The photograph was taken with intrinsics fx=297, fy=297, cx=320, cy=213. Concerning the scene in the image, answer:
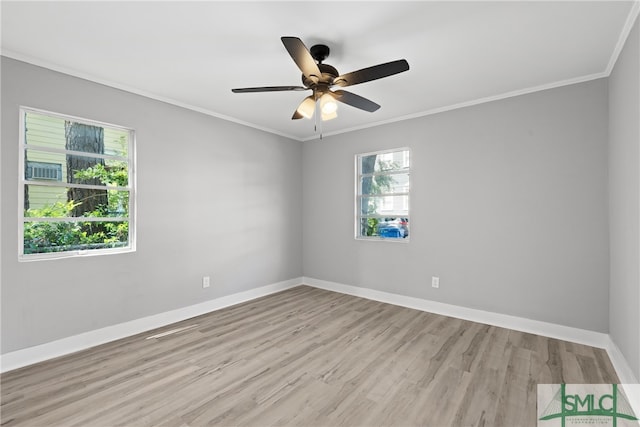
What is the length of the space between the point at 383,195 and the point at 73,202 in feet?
11.9

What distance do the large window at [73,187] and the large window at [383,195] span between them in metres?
3.02

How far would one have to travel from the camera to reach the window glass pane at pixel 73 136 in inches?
103

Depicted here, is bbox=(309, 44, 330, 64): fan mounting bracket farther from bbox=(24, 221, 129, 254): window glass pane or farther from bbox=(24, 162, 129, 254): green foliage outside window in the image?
bbox=(24, 221, 129, 254): window glass pane

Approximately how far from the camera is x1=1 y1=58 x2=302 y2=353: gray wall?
97.3 inches

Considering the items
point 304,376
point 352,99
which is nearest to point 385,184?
point 352,99

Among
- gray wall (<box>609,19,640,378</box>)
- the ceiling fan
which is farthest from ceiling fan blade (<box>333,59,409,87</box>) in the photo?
gray wall (<box>609,19,640,378</box>)

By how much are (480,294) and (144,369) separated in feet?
11.4

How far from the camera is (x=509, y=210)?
129 inches

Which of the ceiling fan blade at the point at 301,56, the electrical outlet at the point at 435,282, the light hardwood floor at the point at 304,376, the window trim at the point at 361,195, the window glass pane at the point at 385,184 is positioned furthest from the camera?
the window glass pane at the point at 385,184

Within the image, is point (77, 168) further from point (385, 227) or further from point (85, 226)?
point (385, 227)

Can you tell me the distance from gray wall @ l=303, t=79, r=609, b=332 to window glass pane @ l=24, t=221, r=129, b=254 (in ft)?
10.1

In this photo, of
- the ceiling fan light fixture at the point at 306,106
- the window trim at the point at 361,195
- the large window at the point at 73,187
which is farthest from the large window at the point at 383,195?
the large window at the point at 73,187

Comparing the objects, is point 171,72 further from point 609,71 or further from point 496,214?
point 609,71

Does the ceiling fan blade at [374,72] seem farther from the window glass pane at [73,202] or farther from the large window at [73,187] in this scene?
the window glass pane at [73,202]
